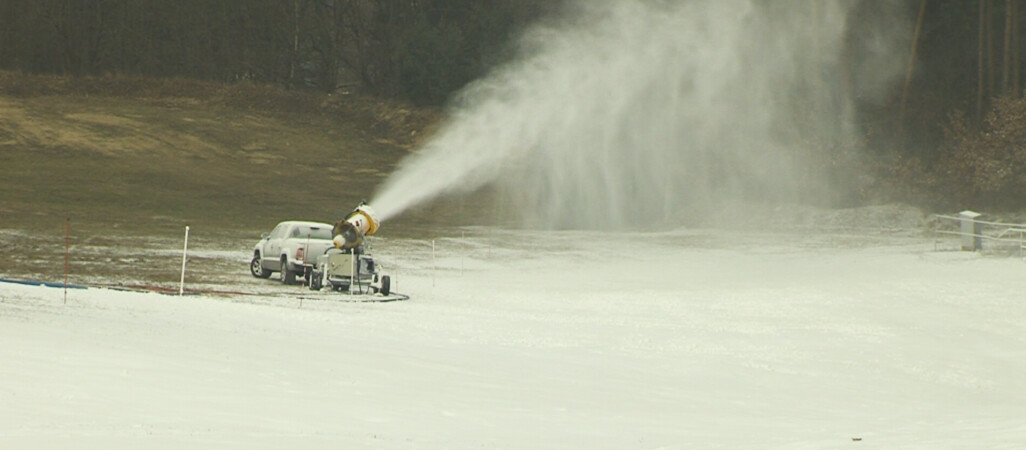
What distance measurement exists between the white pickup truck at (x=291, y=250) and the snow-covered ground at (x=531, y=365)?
1.10 meters

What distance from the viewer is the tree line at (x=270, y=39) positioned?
263 ft

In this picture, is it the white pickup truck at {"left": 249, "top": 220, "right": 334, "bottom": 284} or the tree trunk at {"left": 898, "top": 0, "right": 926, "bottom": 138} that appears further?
the tree trunk at {"left": 898, "top": 0, "right": 926, "bottom": 138}

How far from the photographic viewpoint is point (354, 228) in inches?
1104

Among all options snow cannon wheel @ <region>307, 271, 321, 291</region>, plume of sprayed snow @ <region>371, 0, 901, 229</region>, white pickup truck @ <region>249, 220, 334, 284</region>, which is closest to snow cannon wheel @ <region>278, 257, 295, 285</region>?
white pickup truck @ <region>249, 220, 334, 284</region>

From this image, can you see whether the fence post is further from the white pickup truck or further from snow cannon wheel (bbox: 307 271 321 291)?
snow cannon wheel (bbox: 307 271 321 291)

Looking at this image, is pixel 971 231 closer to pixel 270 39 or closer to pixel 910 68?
pixel 910 68

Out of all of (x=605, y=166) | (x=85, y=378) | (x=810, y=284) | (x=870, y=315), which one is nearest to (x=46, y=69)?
(x=605, y=166)

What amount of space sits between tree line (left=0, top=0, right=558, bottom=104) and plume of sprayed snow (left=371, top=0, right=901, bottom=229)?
450 inches

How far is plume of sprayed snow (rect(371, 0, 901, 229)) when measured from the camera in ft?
193

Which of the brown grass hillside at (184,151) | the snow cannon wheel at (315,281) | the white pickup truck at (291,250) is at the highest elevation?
the brown grass hillside at (184,151)

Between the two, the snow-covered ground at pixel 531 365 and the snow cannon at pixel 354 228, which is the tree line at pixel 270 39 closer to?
the snow-covered ground at pixel 531 365

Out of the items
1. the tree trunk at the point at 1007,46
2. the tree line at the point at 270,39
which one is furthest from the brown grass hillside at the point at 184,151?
the tree trunk at the point at 1007,46

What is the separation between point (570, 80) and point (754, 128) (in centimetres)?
1199

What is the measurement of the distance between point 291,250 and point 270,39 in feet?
204
